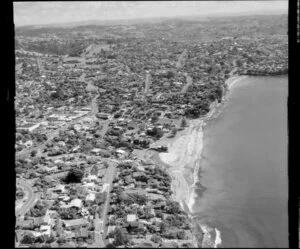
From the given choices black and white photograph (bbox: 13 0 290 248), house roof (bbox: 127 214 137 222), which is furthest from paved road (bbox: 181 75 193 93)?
house roof (bbox: 127 214 137 222)

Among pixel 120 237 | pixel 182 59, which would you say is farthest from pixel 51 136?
pixel 182 59

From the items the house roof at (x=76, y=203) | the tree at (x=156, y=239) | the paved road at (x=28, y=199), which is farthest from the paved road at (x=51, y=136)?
the tree at (x=156, y=239)

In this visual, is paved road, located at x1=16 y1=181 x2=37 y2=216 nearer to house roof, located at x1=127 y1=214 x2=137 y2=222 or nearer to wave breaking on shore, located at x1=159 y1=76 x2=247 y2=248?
house roof, located at x1=127 y1=214 x2=137 y2=222

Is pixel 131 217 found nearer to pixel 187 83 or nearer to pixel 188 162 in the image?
pixel 188 162

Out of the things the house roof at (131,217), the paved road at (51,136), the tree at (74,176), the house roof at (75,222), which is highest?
the paved road at (51,136)

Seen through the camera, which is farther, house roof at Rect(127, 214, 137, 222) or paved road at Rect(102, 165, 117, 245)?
house roof at Rect(127, 214, 137, 222)

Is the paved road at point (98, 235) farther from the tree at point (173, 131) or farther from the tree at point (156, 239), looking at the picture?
the tree at point (173, 131)

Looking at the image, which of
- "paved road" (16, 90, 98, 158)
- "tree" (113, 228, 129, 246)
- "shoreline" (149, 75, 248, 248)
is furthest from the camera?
"paved road" (16, 90, 98, 158)
